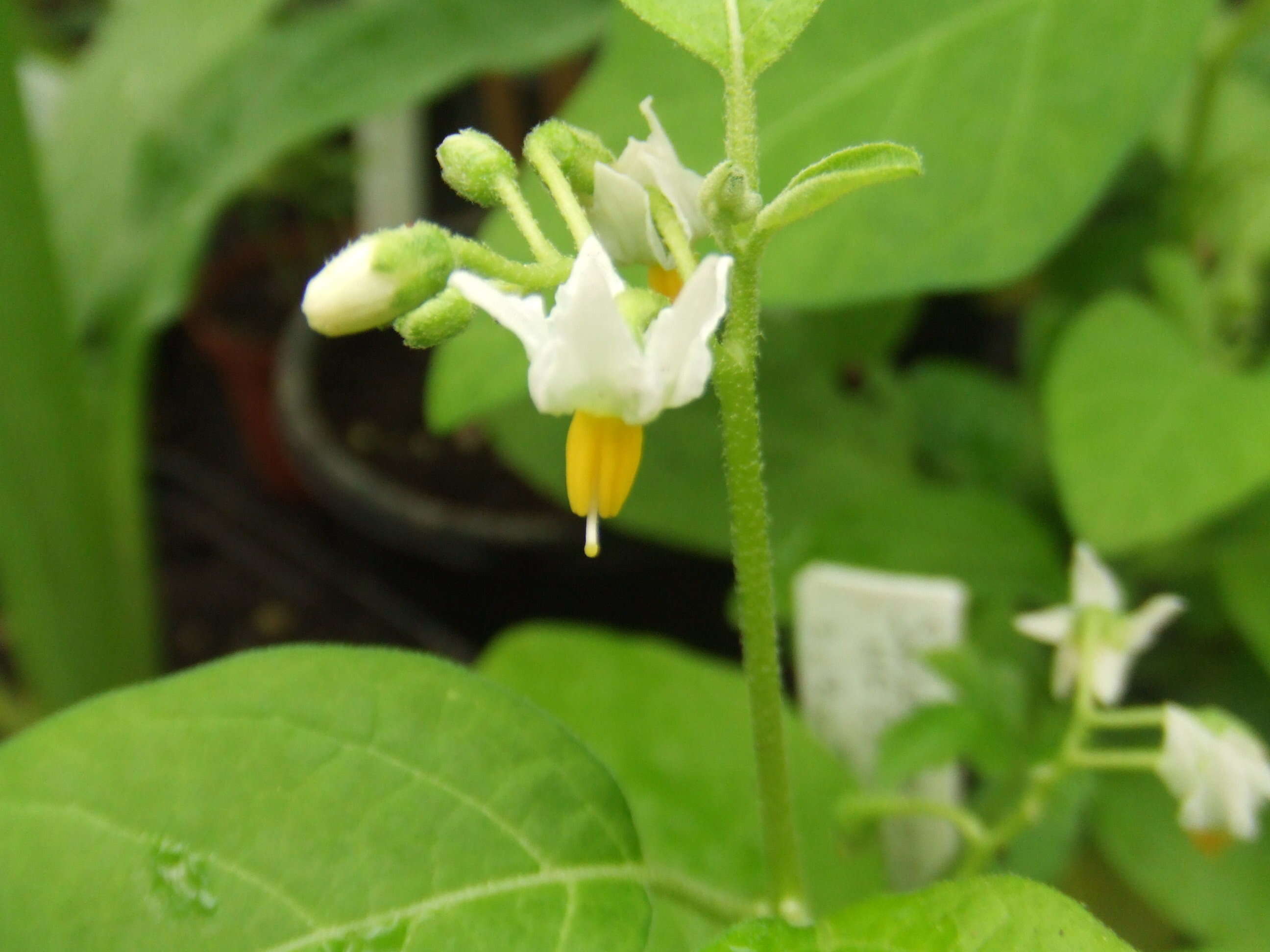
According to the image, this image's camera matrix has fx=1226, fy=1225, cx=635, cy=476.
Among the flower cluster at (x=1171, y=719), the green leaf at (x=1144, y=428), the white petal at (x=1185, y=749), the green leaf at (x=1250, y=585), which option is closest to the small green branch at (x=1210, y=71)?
the green leaf at (x=1144, y=428)

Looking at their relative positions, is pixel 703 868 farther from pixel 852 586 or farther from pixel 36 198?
pixel 36 198

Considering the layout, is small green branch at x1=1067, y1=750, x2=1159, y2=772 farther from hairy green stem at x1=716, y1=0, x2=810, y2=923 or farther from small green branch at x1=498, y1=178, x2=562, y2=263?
small green branch at x1=498, y1=178, x2=562, y2=263

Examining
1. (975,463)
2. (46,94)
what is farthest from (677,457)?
(46,94)

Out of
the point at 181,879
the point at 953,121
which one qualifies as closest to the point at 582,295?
the point at 181,879

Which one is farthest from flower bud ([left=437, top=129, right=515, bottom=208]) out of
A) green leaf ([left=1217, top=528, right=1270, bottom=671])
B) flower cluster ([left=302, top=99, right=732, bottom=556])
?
green leaf ([left=1217, top=528, right=1270, bottom=671])

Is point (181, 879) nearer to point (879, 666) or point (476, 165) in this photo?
point (476, 165)

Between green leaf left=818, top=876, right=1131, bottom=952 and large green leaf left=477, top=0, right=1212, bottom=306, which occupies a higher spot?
large green leaf left=477, top=0, right=1212, bottom=306

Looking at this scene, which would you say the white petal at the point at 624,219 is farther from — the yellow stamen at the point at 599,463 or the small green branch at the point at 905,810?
the small green branch at the point at 905,810
